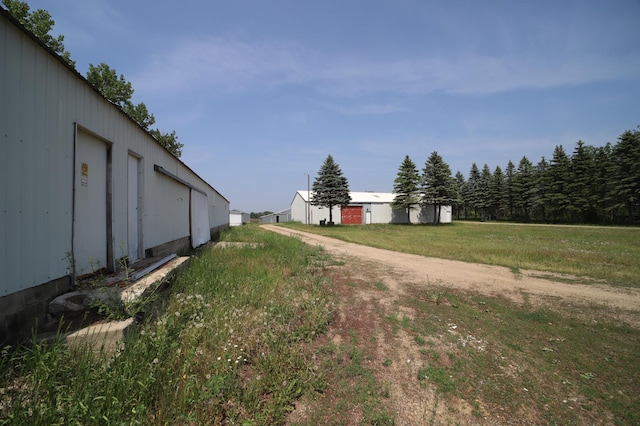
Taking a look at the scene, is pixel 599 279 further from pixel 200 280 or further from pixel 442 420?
pixel 200 280

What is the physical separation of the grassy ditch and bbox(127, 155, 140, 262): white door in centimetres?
238

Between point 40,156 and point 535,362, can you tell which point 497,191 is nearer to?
point 535,362

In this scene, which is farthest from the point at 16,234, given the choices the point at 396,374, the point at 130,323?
the point at 396,374

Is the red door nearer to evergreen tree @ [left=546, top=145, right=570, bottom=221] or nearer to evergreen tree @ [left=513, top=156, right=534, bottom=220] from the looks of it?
evergreen tree @ [left=546, top=145, right=570, bottom=221]

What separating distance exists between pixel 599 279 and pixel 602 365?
19.7ft

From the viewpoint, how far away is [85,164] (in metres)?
4.79

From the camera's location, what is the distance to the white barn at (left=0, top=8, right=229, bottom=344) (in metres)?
3.13

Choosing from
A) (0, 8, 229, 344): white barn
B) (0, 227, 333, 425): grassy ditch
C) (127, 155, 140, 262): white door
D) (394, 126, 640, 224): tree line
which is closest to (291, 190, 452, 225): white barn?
(394, 126, 640, 224): tree line

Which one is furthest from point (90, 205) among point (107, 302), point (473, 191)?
point (473, 191)

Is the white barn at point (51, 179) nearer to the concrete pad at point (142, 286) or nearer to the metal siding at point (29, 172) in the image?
the metal siding at point (29, 172)

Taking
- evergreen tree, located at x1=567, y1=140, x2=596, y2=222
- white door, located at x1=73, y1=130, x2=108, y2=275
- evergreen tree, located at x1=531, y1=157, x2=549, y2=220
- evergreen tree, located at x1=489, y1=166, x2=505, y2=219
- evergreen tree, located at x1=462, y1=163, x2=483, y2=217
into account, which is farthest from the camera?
evergreen tree, located at x1=462, y1=163, x2=483, y2=217

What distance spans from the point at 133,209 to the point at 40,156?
3303mm

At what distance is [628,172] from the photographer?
1492 inches

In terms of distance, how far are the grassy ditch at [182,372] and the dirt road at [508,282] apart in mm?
4186
